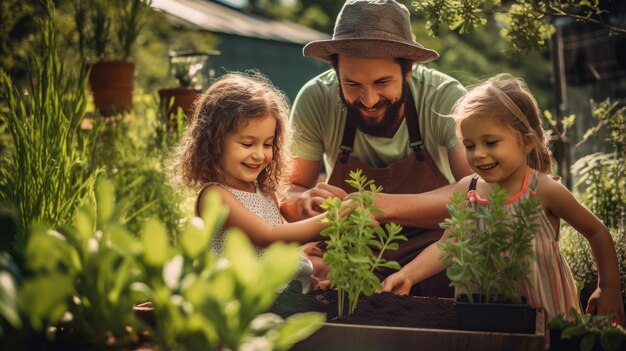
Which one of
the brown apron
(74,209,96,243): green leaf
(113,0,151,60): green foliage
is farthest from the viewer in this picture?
(113,0,151,60): green foliage

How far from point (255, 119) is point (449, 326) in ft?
3.60

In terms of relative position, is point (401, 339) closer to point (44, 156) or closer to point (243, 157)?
point (243, 157)

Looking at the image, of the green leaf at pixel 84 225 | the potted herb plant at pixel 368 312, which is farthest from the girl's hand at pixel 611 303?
the green leaf at pixel 84 225

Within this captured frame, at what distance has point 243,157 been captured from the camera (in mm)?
2742

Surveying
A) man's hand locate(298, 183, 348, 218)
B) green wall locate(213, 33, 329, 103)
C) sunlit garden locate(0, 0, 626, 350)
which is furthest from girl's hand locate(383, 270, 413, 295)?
green wall locate(213, 33, 329, 103)

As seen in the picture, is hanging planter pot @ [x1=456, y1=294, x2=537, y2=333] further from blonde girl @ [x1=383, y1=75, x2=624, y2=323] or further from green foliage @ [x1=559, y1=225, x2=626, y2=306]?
green foliage @ [x1=559, y1=225, x2=626, y2=306]

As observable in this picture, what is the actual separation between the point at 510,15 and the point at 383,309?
5.58 ft

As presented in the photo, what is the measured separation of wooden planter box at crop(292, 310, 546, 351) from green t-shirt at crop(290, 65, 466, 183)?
1.65 metres

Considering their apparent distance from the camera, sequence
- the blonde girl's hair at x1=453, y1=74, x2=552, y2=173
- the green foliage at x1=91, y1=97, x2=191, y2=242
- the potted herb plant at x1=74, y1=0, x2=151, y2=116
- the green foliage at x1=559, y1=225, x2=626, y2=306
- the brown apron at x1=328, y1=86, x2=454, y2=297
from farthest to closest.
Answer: the potted herb plant at x1=74, y1=0, x2=151, y2=116
the green foliage at x1=91, y1=97, x2=191, y2=242
the brown apron at x1=328, y1=86, x2=454, y2=297
the green foliage at x1=559, y1=225, x2=626, y2=306
the blonde girl's hair at x1=453, y1=74, x2=552, y2=173

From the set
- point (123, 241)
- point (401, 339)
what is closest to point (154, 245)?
point (123, 241)

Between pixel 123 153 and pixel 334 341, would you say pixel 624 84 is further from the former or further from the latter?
pixel 334 341

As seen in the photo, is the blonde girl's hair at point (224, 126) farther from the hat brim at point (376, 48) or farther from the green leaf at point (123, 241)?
the green leaf at point (123, 241)

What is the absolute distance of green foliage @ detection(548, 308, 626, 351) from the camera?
6.18 feet

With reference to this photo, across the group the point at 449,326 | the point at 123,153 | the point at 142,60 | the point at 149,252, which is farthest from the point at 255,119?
the point at 142,60
